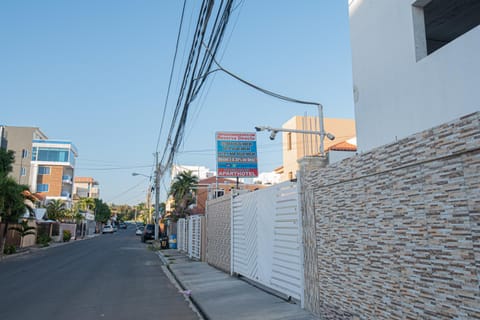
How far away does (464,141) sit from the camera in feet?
13.0

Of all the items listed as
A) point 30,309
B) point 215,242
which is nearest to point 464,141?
point 30,309

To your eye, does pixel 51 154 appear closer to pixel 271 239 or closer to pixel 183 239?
pixel 183 239

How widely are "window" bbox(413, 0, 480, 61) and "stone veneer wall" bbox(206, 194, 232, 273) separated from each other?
319 inches

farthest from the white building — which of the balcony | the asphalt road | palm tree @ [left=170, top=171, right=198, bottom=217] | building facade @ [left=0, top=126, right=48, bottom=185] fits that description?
the balcony

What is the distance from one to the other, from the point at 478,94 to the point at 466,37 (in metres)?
1.10

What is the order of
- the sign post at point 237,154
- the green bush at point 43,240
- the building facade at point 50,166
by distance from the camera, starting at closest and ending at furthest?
the sign post at point 237,154
the green bush at point 43,240
the building facade at point 50,166

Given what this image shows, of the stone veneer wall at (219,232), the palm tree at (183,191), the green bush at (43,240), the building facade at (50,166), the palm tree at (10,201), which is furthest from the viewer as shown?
the building facade at (50,166)

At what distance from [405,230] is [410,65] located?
4856mm

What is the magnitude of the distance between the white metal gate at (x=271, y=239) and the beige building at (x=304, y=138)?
16765 mm

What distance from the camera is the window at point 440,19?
821 cm

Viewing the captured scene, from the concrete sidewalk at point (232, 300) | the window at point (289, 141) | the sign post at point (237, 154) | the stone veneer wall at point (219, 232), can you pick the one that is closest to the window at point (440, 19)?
the concrete sidewalk at point (232, 300)

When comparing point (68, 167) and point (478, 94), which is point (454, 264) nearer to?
point (478, 94)

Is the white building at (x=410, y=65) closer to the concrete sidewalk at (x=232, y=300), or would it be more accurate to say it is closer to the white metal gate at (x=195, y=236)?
the concrete sidewalk at (x=232, y=300)

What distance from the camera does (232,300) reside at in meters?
8.90
